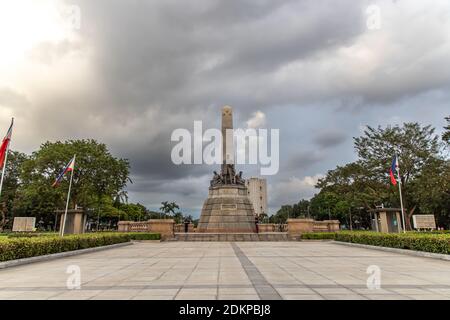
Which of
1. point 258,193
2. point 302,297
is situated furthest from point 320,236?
point 258,193

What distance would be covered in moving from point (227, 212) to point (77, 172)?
16.4 meters

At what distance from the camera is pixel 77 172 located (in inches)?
1179

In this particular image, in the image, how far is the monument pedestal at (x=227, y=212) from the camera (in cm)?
A: 2914

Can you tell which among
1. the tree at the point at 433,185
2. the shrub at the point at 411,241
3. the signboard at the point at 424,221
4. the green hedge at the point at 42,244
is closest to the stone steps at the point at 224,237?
the green hedge at the point at 42,244

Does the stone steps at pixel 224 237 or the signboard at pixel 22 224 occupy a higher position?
the signboard at pixel 22 224

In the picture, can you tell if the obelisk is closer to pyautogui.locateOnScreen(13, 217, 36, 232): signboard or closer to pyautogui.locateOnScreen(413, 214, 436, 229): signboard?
pyautogui.locateOnScreen(413, 214, 436, 229): signboard

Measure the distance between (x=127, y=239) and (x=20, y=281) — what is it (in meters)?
15.6

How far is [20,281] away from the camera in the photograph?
791 cm

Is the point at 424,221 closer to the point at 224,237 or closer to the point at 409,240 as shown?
the point at 409,240

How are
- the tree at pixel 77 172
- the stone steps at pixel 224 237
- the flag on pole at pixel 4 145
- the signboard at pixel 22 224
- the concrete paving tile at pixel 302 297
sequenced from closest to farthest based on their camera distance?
1. the concrete paving tile at pixel 302 297
2. the flag on pole at pixel 4 145
3. the signboard at pixel 22 224
4. the stone steps at pixel 224 237
5. the tree at pixel 77 172

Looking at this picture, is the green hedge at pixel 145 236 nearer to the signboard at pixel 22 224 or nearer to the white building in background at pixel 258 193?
the signboard at pixel 22 224

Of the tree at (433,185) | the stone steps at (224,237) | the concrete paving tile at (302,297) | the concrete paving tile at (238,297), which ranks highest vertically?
the tree at (433,185)

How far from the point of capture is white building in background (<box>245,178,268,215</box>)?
4515 inches
